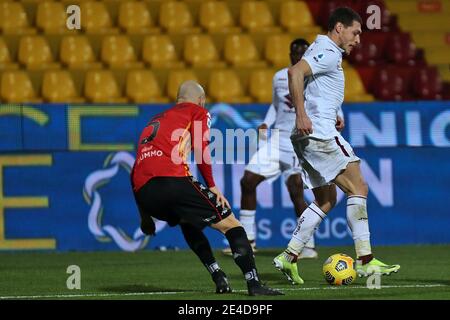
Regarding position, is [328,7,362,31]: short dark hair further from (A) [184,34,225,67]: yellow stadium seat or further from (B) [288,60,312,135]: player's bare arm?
(A) [184,34,225,67]: yellow stadium seat

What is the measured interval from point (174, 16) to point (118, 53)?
1.27 m

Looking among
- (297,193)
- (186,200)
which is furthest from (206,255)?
(297,193)

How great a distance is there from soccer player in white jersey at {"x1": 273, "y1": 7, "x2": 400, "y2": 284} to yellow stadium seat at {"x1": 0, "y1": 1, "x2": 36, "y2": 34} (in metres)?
9.09

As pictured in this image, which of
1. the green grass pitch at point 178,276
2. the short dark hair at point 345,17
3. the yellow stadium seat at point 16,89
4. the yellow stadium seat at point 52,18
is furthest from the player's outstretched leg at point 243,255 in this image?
the yellow stadium seat at point 52,18

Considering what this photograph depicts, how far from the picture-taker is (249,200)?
13758 mm

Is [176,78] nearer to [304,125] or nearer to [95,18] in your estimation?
[95,18]

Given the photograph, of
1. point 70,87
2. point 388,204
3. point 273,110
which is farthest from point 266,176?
point 70,87

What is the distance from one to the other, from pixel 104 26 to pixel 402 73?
15.4 ft

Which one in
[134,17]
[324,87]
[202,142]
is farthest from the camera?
[134,17]

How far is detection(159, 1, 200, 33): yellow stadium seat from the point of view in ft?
60.6

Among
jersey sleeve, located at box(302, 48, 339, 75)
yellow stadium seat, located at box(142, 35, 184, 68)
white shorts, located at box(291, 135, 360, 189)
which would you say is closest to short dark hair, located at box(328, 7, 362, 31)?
jersey sleeve, located at box(302, 48, 339, 75)

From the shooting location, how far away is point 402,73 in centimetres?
1769

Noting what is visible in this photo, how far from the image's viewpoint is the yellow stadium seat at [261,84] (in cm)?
1700
